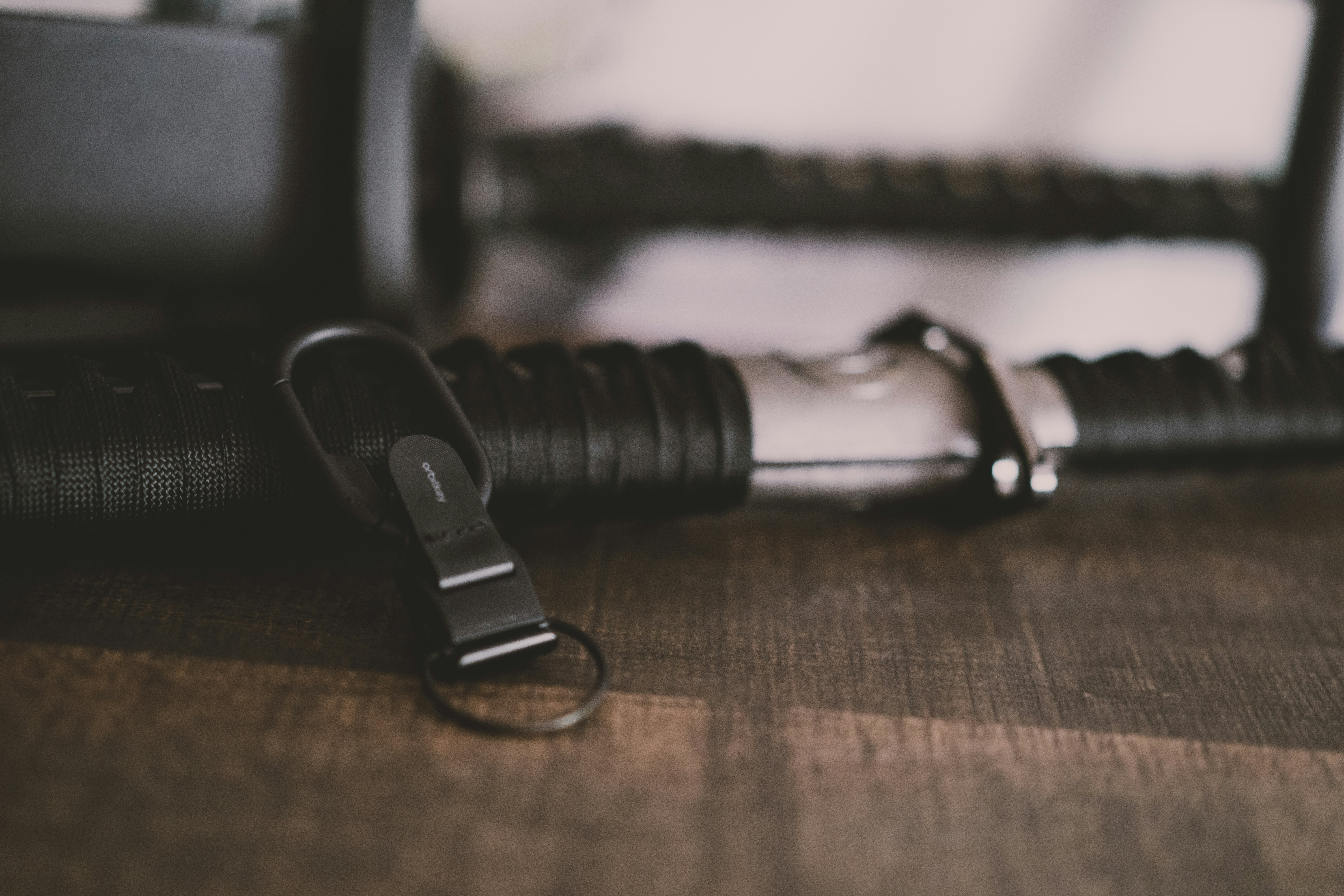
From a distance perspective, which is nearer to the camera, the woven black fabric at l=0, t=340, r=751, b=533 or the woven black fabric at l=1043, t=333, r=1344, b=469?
the woven black fabric at l=0, t=340, r=751, b=533

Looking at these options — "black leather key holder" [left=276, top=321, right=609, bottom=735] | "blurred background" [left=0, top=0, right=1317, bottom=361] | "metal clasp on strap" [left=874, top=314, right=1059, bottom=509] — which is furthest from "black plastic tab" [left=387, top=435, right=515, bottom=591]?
"blurred background" [left=0, top=0, right=1317, bottom=361]

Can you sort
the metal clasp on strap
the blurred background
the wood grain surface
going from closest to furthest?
the wood grain surface
the metal clasp on strap
the blurred background

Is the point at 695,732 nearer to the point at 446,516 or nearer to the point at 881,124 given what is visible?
the point at 446,516

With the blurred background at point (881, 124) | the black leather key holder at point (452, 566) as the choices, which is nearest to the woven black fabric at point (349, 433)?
the black leather key holder at point (452, 566)

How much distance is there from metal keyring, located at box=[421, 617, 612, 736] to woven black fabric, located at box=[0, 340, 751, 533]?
0.23ft

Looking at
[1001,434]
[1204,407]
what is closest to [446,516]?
[1001,434]

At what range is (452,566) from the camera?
34 cm

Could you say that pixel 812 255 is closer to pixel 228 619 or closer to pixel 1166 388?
pixel 1166 388

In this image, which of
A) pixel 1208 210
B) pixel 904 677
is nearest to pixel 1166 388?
pixel 904 677

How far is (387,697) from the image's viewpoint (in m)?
0.35

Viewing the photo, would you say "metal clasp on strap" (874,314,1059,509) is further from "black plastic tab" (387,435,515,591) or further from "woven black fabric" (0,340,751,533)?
"black plastic tab" (387,435,515,591)

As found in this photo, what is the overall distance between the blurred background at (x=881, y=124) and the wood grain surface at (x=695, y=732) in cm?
32

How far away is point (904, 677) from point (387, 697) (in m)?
0.20

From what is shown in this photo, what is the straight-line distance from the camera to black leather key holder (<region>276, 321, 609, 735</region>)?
1.12 ft
